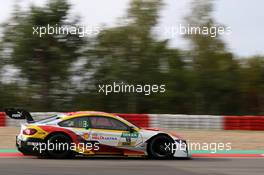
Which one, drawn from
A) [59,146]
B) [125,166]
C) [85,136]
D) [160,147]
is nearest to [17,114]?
[59,146]

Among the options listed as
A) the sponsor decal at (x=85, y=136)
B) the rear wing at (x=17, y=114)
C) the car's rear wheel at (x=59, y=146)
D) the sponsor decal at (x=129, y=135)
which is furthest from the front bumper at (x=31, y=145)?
the sponsor decal at (x=129, y=135)

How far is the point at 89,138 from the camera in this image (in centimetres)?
1142

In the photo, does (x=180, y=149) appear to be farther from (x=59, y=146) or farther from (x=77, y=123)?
(x=59, y=146)

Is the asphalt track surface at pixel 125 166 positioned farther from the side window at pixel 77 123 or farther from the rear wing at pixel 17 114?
the rear wing at pixel 17 114

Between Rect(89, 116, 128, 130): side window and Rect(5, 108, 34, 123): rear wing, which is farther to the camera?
Rect(89, 116, 128, 130): side window

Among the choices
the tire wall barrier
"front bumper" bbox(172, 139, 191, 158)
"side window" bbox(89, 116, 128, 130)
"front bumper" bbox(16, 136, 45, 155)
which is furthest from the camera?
the tire wall barrier

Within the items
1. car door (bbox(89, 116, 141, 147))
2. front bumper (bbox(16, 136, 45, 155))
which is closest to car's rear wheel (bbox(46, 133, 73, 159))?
front bumper (bbox(16, 136, 45, 155))

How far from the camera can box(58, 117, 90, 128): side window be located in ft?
37.5

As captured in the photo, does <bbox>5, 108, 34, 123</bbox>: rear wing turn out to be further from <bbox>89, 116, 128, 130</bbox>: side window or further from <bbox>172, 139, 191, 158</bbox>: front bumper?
<bbox>172, 139, 191, 158</bbox>: front bumper

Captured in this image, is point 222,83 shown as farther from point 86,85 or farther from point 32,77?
point 32,77

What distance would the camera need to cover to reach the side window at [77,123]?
11.4 meters

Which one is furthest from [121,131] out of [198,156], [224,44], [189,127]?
[224,44]

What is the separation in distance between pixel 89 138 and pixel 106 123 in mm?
529

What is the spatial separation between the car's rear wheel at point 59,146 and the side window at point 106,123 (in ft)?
2.31
